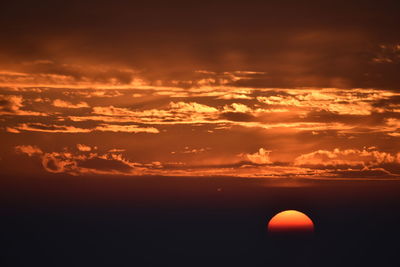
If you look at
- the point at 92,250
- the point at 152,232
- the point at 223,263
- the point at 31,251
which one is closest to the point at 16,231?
the point at 31,251

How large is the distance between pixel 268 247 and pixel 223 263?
591 inches

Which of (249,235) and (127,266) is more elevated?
(249,235)

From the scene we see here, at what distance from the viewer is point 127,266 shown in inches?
7062

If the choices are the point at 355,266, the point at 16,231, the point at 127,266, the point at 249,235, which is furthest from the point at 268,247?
the point at 16,231

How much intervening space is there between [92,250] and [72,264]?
26.9 feet

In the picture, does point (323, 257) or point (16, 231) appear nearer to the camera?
point (16, 231)

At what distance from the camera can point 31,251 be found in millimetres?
169125

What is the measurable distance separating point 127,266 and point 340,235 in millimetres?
54016

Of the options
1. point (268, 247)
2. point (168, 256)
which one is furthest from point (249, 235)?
point (168, 256)

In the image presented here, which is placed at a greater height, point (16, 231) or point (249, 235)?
point (249, 235)

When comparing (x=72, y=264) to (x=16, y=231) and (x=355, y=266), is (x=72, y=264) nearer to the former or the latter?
(x=16, y=231)

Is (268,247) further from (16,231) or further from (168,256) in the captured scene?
(16,231)

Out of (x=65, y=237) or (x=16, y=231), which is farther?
(x=65, y=237)

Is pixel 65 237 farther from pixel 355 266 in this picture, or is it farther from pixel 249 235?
pixel 355 266
